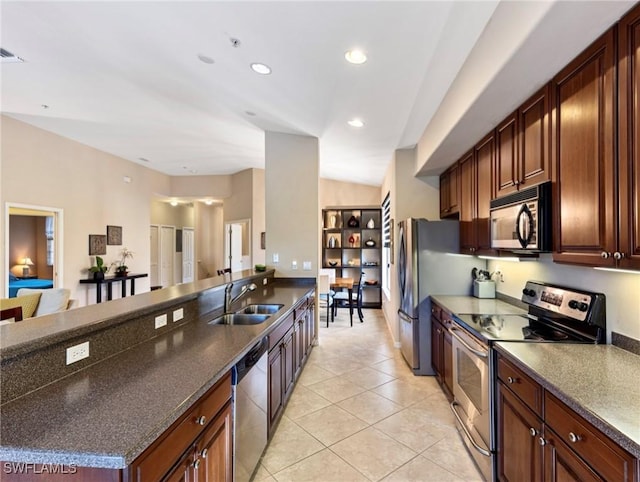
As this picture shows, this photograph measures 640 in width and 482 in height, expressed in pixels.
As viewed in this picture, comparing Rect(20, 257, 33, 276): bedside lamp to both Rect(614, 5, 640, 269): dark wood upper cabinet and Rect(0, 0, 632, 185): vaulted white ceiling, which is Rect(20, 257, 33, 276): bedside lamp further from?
Rect(614, 5, 640, 269): dark wood upper cabinet

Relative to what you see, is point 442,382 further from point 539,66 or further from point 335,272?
point 335,272

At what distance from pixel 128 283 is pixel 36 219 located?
3.43m

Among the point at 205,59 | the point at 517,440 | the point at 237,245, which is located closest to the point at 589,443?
the point at 517,440

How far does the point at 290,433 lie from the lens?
250 centimetres

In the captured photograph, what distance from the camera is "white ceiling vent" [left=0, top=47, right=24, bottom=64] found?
9.72ft

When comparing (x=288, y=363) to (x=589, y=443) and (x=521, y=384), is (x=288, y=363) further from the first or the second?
(x=589, y=443)

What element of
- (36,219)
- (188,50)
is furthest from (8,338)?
(36,219)

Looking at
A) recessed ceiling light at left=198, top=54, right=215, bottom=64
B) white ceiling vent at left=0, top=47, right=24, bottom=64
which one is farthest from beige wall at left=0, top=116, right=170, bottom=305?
recessed ceiling light at left=198, top=54, right=215, bottom=64

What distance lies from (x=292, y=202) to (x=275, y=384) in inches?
108

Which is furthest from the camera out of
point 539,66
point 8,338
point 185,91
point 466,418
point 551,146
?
point 185,91

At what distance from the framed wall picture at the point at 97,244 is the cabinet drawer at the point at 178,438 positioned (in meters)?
5.85

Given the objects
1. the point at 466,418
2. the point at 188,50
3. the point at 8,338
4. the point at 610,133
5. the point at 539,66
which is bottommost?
the point at 466,418

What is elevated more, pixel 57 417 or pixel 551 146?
pixel 551 146

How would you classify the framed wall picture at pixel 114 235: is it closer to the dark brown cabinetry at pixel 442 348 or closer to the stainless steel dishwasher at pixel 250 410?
the stainless steel dishwasher at pixel 250 410
